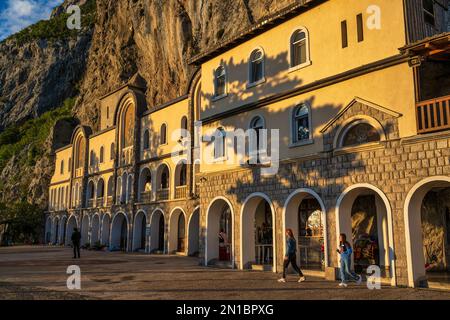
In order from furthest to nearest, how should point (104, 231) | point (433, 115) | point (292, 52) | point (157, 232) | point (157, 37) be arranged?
1. point (157, 37)
2. point (104, 231)
3. point (157, 232)
4. point (292, 52)
5. point (433, 115)

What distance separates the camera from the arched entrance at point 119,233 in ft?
107

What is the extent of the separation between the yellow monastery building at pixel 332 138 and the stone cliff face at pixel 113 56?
10520mm

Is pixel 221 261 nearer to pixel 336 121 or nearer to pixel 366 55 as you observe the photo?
pixel 336 121

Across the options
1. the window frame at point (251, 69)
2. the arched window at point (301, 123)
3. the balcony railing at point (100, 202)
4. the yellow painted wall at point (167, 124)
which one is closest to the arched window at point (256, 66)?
the window frame at point (251, 69)

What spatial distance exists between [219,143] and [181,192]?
7.82 m

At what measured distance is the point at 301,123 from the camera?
1555 cm

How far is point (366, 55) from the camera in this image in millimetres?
13391

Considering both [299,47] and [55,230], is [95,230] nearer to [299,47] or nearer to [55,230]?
[55,230]

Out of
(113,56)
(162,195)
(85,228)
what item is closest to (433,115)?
(162,195)

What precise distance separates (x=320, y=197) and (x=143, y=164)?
1856 centimetres

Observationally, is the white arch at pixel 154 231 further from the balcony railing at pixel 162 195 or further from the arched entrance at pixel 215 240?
the arched entrance at pixel 215 240

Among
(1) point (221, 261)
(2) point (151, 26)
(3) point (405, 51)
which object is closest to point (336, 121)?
(3) point (405, 51)

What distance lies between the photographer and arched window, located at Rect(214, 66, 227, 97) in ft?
63.4
